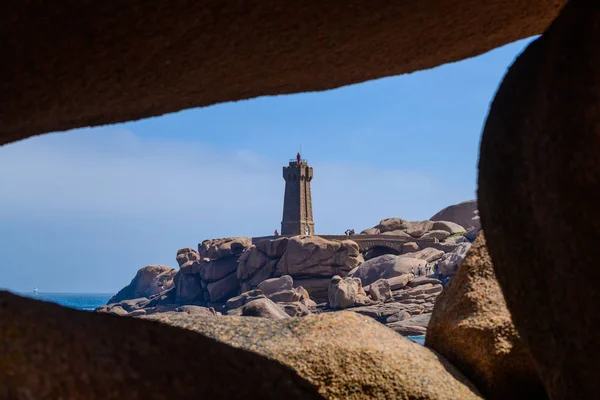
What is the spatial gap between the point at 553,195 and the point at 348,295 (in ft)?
128

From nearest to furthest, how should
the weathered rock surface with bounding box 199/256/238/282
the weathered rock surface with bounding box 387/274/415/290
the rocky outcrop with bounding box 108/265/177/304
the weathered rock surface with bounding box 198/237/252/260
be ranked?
1. the weathered rock surface with bounding box 387/274/415/290
2. the weathered rock surface with bounding box 199/256/238/282
3. the weathered rock surface with bounding box 198/237/252/260
4. the rocky outcrop with bounding box 108/265/177/304

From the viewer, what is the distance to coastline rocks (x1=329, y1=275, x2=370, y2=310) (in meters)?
41.7

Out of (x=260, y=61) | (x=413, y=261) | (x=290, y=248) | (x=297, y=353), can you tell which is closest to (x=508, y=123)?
(x=260, y=61)

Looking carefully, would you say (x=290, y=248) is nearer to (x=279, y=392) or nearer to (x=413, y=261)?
(x=413, y=261)

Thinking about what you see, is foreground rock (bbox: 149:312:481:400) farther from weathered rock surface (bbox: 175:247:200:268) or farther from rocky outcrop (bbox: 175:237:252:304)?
weathered rock surface (bbox: 175:247:200:268)

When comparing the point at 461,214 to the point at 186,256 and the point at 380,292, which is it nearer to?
the point at 380,292

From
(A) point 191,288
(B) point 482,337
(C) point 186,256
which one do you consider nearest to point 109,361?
(B) point 482,337

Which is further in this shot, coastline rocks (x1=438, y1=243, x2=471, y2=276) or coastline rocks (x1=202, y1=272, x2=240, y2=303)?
coastline rocks (x1=202, y1=272, x2=240, y2=303)

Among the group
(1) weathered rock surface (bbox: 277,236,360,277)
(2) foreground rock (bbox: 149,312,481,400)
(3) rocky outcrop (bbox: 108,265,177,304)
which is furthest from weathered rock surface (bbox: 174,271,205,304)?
(2) foreground rock (bbox: 149,312,481,400)

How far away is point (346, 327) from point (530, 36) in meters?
2.81

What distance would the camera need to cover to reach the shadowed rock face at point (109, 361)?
258 centimetres

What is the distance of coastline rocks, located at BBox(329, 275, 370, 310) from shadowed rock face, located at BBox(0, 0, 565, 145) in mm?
37724

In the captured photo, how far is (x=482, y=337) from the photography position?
6164 mm

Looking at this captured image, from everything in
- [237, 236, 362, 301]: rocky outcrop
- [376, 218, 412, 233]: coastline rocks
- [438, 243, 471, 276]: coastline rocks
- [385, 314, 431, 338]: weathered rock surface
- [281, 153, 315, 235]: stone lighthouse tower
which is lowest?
[385, 314, 431, 338]: weathered rock surface
